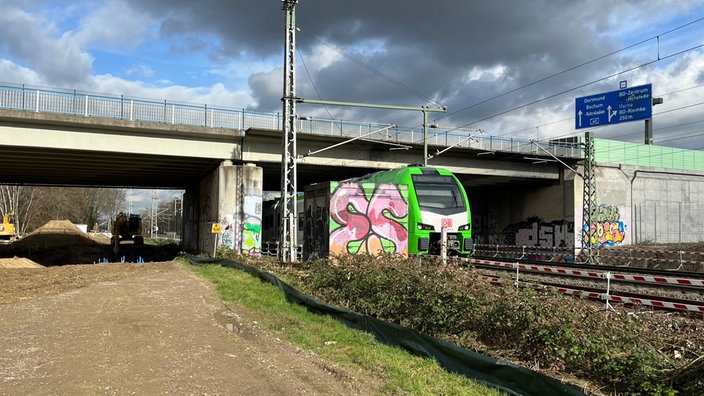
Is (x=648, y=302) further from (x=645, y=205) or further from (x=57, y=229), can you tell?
(x=57, y=229)

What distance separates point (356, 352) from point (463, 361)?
5.85 ft

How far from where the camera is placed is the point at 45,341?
7.86 meters

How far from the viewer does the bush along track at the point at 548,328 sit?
5033mm

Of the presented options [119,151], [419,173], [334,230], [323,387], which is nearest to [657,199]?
[419,173]

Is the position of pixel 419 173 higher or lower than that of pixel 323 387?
higher

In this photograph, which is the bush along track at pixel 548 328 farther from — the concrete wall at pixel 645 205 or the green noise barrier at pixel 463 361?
the concrete wall at pixel 645 205

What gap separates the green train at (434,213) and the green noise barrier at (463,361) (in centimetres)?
1001

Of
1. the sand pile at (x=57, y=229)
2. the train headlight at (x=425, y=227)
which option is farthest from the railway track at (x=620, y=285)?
the sand pile at (x=57, y=229)

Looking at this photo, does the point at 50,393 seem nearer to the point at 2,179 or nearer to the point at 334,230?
the point at 334,230

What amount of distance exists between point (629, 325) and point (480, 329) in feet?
6.51

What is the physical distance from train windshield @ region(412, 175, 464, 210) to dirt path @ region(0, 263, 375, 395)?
9.52m

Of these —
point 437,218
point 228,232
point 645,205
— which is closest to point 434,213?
point 437,218

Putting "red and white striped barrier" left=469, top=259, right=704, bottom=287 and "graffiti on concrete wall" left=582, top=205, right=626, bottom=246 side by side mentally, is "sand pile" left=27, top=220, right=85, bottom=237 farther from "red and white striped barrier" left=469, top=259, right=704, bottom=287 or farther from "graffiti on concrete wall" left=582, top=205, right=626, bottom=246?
"red and white striped barrier" left=469, top=259, right=704, bottom=287

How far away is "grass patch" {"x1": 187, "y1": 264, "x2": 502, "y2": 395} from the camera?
5.72m
